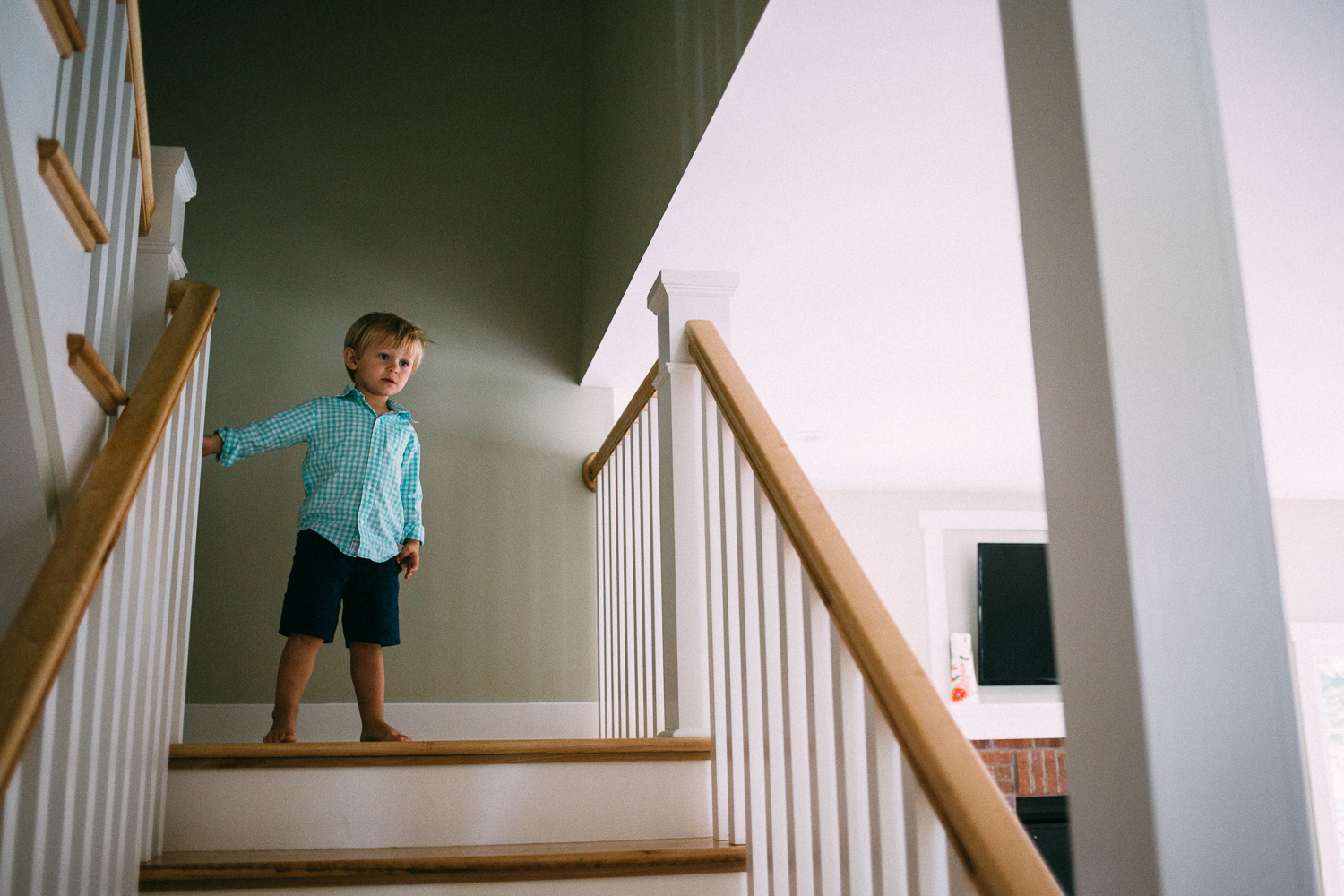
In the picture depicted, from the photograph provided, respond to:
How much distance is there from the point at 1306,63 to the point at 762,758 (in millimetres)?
1639

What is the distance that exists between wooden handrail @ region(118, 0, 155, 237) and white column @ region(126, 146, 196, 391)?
0.03 metres

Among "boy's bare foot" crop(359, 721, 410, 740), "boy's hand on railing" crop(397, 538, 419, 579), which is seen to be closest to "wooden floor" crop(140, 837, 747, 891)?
"boy's bare foot" crop(359, 721, 410, 740)

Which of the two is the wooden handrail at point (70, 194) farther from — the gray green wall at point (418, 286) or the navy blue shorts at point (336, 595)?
the gray green wall at point (418, 286)

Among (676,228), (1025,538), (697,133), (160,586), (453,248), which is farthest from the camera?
(1025,538)

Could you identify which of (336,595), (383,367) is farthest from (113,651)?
(383,367)

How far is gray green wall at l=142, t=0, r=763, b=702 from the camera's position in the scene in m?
3.27

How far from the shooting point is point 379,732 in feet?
8.00

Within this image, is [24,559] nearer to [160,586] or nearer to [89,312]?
[160,586]

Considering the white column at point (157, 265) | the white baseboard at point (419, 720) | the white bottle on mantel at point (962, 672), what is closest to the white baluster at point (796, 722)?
the white column at point (157, 265)

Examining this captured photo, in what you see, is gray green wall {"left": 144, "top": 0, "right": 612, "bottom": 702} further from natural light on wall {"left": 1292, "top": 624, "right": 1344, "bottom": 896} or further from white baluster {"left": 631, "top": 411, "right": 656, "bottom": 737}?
natural light on wall {"left": 1292, "top": 624, "right": 1344, "bottom": 896}

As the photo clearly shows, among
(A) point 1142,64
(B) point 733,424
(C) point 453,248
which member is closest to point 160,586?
(B) point 733,424

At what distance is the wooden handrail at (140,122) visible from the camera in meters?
1.79

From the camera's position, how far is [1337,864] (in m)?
6.07

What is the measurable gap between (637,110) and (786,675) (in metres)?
1.83
